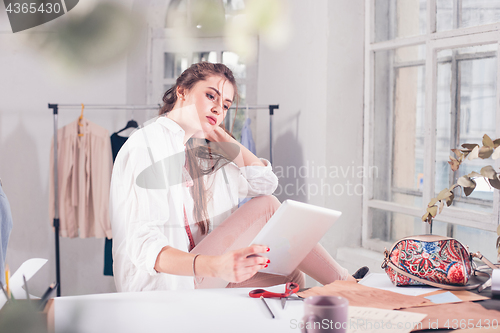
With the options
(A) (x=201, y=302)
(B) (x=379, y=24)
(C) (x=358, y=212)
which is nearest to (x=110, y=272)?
(C) (x=358, y=212)

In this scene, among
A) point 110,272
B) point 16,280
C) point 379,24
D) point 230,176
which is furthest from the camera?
point 110,272

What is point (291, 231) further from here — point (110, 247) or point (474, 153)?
point (110, 247)

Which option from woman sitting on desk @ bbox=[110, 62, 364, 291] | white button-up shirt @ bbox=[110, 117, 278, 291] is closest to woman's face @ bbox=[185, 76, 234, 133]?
woman sitting on desk @ bbox=[110, 62, 364, 291]

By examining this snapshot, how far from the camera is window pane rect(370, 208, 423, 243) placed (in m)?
1.73

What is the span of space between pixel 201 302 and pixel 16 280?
24.2 inches

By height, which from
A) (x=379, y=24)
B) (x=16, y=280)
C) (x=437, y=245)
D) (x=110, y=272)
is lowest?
(x=110, y=272)

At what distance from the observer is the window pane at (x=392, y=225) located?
1726 millimetres

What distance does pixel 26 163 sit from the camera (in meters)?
2.21

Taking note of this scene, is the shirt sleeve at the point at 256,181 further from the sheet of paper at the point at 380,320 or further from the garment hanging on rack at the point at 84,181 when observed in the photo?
the garment hanging on rack at the point at 84,181

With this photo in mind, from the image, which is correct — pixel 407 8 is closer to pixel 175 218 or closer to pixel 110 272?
pixel 175 218

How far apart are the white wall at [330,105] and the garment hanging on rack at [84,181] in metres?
0.93

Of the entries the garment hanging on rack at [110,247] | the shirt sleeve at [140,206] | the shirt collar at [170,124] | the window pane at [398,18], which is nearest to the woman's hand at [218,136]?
the shirt collar at [170,124]

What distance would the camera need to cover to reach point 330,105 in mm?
1810

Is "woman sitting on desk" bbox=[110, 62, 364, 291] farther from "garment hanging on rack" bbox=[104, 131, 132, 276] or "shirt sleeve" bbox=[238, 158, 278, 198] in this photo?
"garment hanging on rack" bbox=[104, 131, 132, 276]
